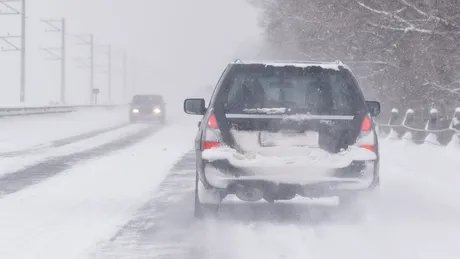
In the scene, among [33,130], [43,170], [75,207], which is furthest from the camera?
[33,130]

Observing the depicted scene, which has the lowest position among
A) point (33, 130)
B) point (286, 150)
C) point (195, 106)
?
point (33, 130)

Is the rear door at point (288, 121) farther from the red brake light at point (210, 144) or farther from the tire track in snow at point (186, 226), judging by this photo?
the tire track in snow at point (186, 226)

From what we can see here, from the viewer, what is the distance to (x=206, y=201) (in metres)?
8.41

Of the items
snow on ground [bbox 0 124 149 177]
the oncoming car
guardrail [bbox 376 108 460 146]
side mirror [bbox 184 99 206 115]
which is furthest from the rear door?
the oncoming car

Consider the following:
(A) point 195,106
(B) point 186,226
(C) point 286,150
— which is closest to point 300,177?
(C) point 286,150

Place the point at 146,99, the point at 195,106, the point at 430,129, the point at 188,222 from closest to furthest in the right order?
the point at 188,222 → the point at 195,106 → the point at 430,129 → the point at 146,99

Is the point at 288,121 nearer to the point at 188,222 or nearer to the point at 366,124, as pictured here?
the point at 366,124

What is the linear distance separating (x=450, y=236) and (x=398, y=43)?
593 inches

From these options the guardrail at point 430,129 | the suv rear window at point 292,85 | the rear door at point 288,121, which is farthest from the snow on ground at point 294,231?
the guardrail at point 430,129

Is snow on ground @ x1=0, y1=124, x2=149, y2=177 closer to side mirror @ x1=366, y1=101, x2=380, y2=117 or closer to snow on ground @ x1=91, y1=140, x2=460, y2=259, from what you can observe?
snow on ground @ x1=91, y1=140, x2=460, y2=259

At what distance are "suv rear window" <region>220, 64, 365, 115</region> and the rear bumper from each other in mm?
593

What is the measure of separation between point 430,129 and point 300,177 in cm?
1140

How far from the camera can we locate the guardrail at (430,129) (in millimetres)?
16922

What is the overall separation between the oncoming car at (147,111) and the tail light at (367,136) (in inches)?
1415
